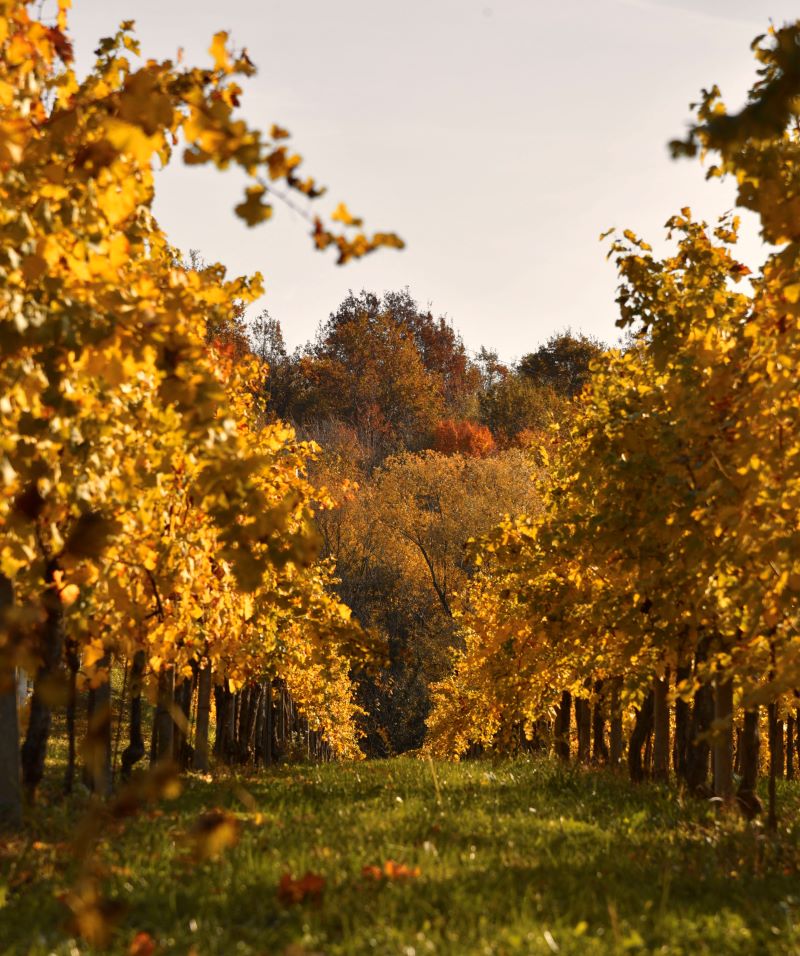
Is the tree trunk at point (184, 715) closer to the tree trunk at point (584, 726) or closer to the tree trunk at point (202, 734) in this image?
the tree trunk at point (202, 734)

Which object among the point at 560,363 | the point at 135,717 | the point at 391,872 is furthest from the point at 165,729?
the point at 560,363

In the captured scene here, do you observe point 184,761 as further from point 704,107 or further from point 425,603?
point 425,603

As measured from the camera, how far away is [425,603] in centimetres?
5362

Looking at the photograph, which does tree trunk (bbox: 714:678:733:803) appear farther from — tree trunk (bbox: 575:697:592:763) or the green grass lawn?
tree trunk (bbox: 575:697:592:763)

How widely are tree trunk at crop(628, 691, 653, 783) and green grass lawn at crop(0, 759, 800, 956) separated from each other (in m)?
4.28

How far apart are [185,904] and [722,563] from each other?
3.93 metres

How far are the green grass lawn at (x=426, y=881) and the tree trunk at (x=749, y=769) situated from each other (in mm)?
869

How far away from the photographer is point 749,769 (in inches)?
430

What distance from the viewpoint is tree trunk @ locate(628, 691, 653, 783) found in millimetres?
14445

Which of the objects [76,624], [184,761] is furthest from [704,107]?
[184,761]

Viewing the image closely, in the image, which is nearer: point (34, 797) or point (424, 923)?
point (424, 923)

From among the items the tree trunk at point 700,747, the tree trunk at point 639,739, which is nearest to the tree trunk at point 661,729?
the tree trunk at point 639,739

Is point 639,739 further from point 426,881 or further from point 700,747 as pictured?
point 426,881

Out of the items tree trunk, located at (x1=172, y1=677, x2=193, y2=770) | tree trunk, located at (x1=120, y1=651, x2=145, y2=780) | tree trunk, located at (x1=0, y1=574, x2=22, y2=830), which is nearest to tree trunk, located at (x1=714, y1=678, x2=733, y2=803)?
tree trunk, located at (x1=120, y1=651, x2=145, y2=780)
